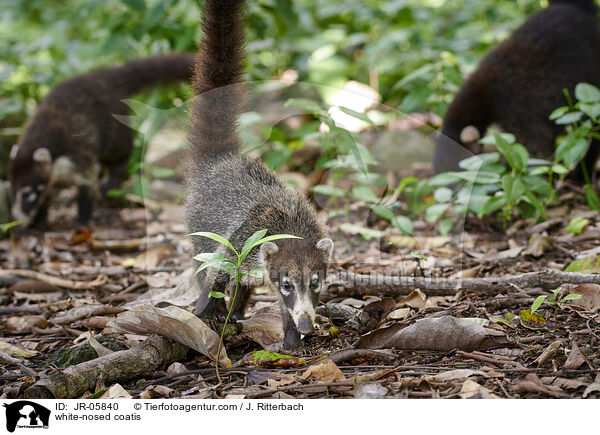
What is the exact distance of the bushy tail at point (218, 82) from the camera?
393cm

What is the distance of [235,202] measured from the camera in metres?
3.87

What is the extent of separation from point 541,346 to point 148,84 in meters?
5.50

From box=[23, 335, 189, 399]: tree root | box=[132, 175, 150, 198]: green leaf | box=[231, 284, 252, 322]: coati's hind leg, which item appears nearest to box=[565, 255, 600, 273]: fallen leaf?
box=[231, 284, 252, 322]: coati's hind leg

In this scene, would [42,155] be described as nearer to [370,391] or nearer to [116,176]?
[116,176]

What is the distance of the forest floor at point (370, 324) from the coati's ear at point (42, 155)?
62.9 inches

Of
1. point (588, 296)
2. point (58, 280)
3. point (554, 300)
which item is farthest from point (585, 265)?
point (58, 280)

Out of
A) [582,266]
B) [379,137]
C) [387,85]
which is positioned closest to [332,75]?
[379,137]

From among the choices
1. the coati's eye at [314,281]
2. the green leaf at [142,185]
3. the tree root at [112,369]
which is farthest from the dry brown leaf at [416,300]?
the green leaf at [142,185]

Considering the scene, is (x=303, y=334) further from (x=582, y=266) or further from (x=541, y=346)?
(x=582, y=266)

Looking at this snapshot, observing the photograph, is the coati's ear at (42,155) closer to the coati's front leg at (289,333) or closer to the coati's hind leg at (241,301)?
the coati's hind leg at (241,301)

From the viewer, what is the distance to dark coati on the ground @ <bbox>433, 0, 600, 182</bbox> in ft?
19.4

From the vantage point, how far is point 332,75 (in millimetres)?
6648

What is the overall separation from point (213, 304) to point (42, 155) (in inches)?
156
